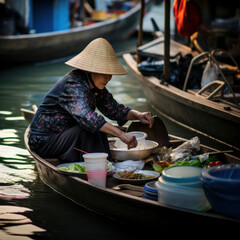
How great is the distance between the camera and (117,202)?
3592 mm

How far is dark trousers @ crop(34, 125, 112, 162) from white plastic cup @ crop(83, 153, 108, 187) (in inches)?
20.4

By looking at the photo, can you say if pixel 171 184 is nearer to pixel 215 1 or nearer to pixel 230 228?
pixel 230 228

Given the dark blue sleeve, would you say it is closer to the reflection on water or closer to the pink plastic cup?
the reflection on water

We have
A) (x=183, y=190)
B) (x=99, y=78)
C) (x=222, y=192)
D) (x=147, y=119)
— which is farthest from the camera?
(x=147, y=119)

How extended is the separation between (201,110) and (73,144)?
2302 mm

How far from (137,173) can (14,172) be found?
1.67 meters

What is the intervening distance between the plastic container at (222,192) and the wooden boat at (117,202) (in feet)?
0.17

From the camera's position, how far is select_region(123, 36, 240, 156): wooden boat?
5641 mm

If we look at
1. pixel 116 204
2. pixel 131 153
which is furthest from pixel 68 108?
pixel 116 204

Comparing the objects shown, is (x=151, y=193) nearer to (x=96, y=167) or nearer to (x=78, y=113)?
(x=96, y=167)

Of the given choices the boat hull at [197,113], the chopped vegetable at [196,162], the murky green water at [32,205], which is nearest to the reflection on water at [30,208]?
the murky green water at [32,205]

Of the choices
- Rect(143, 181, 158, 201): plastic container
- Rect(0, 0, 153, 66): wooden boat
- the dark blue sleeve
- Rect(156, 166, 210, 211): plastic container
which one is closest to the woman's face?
the dark blue sleeve

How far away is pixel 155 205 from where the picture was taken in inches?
130

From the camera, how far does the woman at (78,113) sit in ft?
13.5
